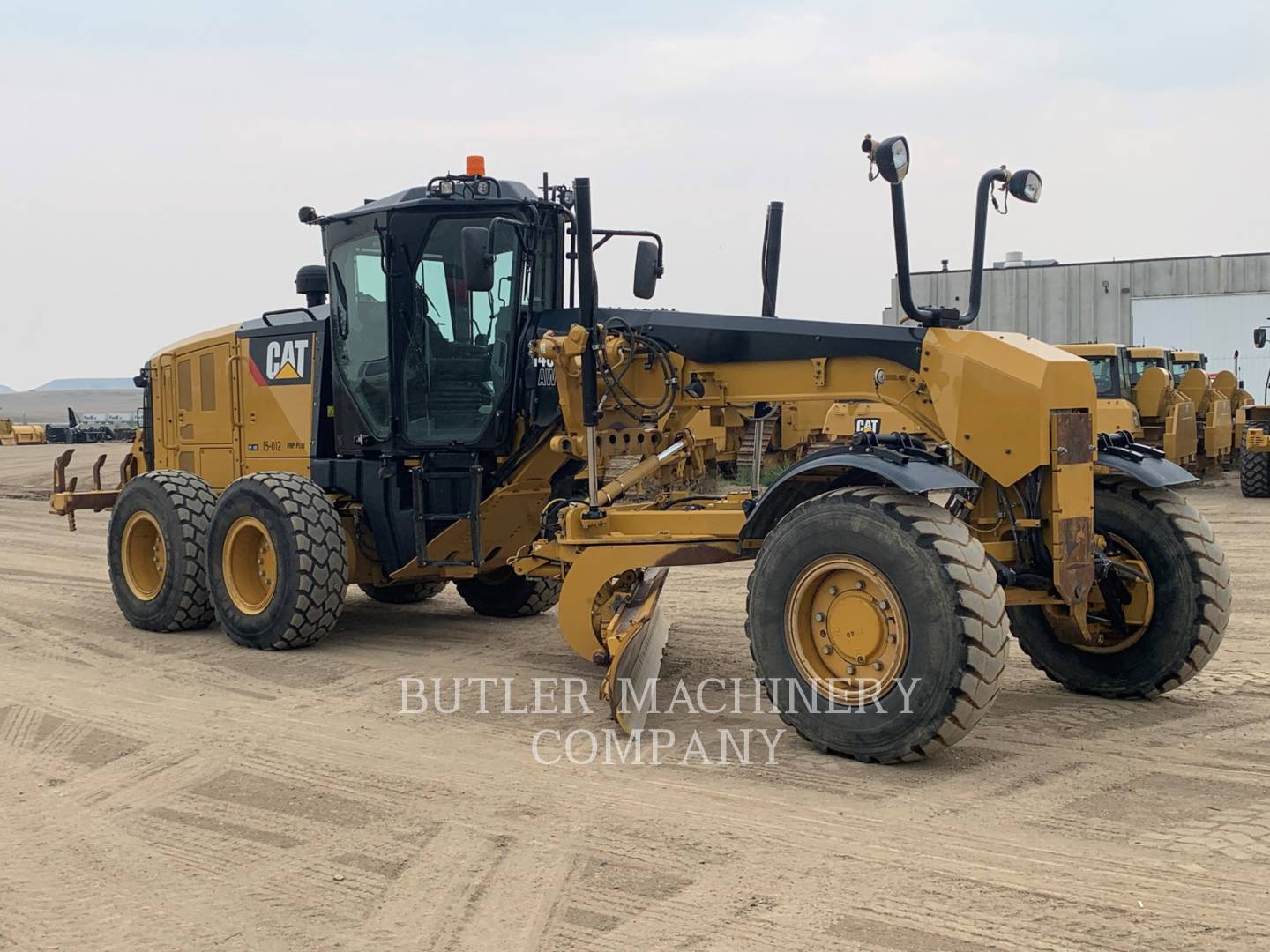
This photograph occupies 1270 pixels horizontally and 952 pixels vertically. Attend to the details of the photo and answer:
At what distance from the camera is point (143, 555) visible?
1031cm

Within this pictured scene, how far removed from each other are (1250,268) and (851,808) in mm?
34431

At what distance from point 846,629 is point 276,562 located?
440cm

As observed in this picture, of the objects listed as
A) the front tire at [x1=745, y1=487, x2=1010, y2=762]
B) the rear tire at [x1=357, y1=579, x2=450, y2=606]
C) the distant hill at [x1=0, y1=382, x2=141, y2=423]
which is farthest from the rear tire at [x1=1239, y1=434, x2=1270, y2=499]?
the distant hill at [x1=0, y1=382, x2=141, y2=423]

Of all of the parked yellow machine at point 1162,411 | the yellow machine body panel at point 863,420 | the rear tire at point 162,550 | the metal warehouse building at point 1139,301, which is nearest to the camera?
the yellow machine body panel at point 863,420

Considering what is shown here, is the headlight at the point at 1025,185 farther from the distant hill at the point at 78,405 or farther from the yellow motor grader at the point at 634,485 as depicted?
the distant hill at the point at 78,405

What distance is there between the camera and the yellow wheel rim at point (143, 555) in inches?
397

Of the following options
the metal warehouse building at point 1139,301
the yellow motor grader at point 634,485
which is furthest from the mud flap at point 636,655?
the metal warehouse building at point 1139,301

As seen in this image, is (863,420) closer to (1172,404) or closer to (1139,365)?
(1172,404)

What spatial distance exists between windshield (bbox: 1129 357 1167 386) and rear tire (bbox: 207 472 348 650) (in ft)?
51.9

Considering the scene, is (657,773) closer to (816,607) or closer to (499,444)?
(816,607)

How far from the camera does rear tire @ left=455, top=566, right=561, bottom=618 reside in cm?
1014

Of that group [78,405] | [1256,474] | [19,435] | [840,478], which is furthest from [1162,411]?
[78,405]

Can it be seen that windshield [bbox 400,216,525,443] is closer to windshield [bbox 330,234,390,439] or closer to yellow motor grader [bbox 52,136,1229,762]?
yellow motor grader [bbox 52,136,1229,762]

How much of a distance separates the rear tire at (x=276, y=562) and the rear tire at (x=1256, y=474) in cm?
1618
